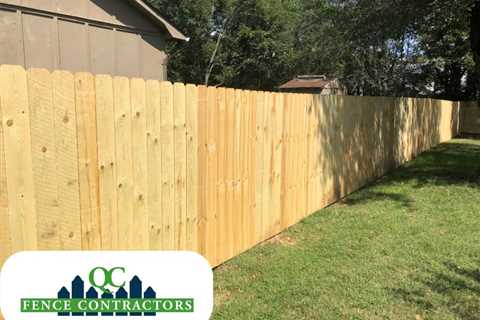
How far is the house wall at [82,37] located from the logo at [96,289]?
4.66m

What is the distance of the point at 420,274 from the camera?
388 centimetres

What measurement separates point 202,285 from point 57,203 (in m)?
1.05

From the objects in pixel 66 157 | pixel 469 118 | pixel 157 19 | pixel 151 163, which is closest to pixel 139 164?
pixel 151 163

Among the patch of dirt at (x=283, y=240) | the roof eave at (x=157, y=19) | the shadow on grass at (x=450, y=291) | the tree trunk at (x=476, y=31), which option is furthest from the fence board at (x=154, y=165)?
the tree trunk at (x=476, y=31)

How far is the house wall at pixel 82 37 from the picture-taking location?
5980 mm

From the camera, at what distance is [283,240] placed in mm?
4828

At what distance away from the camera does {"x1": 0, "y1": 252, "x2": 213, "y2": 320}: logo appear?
2.37 m

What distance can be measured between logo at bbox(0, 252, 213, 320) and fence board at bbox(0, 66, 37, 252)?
0.17 metres

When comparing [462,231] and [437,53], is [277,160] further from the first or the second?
[437,53]

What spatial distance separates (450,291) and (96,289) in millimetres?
2953

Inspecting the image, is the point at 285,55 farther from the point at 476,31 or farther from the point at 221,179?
the point at 221,179

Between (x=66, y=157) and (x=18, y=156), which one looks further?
(x=66, y=157)

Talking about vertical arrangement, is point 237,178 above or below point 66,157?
below

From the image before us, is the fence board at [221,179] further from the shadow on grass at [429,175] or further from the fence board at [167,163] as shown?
the shadow on grass at [429,175]
